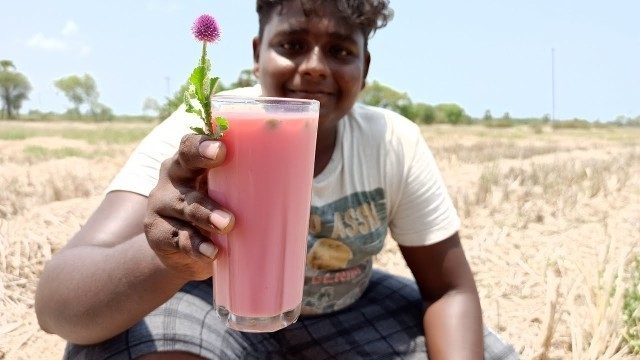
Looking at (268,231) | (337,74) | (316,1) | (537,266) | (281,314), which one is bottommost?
(537,266)

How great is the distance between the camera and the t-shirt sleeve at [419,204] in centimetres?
194

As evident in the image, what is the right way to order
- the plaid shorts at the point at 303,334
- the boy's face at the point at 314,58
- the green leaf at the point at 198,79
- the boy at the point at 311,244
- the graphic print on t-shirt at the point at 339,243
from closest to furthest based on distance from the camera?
the green leaf at the point at 198,79 < the boy at the point at 311,244 < the plaid shorts at the point at 303,334 < the boy's face at the point at 314,58 < the graphic print on t-shirt at the point at 339,243

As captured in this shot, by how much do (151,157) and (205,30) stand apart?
715mm

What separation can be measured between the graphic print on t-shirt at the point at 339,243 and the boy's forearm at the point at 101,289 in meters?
0.62

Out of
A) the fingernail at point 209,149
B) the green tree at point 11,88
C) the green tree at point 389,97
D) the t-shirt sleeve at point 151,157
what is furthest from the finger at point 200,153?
the green tree at point 11,88

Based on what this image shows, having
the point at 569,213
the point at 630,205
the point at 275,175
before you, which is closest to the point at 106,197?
the point at 275,175

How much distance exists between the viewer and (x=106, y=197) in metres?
1.61

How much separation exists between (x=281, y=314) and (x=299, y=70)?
0.75m

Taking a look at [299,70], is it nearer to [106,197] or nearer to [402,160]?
[402,160]

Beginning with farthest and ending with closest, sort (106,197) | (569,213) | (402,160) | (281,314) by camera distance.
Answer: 1. (569,213)
2. (402,160)
3. (106,197)
4. (281,314)

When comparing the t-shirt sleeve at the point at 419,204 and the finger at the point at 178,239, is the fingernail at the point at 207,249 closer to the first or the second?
the finger at the point at 178,239

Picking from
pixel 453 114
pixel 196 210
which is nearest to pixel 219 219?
pixel 196 210

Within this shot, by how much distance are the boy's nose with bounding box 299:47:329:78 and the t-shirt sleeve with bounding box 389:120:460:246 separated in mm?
424

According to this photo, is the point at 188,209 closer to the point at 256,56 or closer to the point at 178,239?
the point at 178,239
